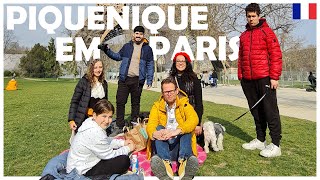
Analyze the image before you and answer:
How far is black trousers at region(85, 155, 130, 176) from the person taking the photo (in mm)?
3058

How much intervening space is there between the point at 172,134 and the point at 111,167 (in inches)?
28.2

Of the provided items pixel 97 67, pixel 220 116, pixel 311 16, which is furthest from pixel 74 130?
pixel 311 16

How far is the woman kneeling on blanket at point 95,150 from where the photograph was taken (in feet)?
9.78

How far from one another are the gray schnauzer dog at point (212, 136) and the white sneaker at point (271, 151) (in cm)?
56

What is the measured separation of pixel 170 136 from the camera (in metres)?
3.32

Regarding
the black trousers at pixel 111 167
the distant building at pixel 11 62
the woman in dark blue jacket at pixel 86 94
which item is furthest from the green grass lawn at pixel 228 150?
the distant building at pixel 11 62

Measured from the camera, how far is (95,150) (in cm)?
299

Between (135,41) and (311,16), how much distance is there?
4.63 metres

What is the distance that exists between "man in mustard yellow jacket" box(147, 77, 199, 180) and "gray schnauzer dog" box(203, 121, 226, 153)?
1.88 ft

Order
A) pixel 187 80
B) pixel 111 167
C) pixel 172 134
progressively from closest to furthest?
pixel 111 167 < pixel 172 134 < pixel 187 80

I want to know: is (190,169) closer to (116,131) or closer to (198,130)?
(198,130)

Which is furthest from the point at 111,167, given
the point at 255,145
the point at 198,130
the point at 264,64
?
the point at 264,64

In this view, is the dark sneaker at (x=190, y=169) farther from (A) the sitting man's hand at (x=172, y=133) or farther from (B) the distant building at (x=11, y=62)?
(B) the distant building at (x=11, y=62)

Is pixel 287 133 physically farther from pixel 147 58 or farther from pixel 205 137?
pixel 147 58
